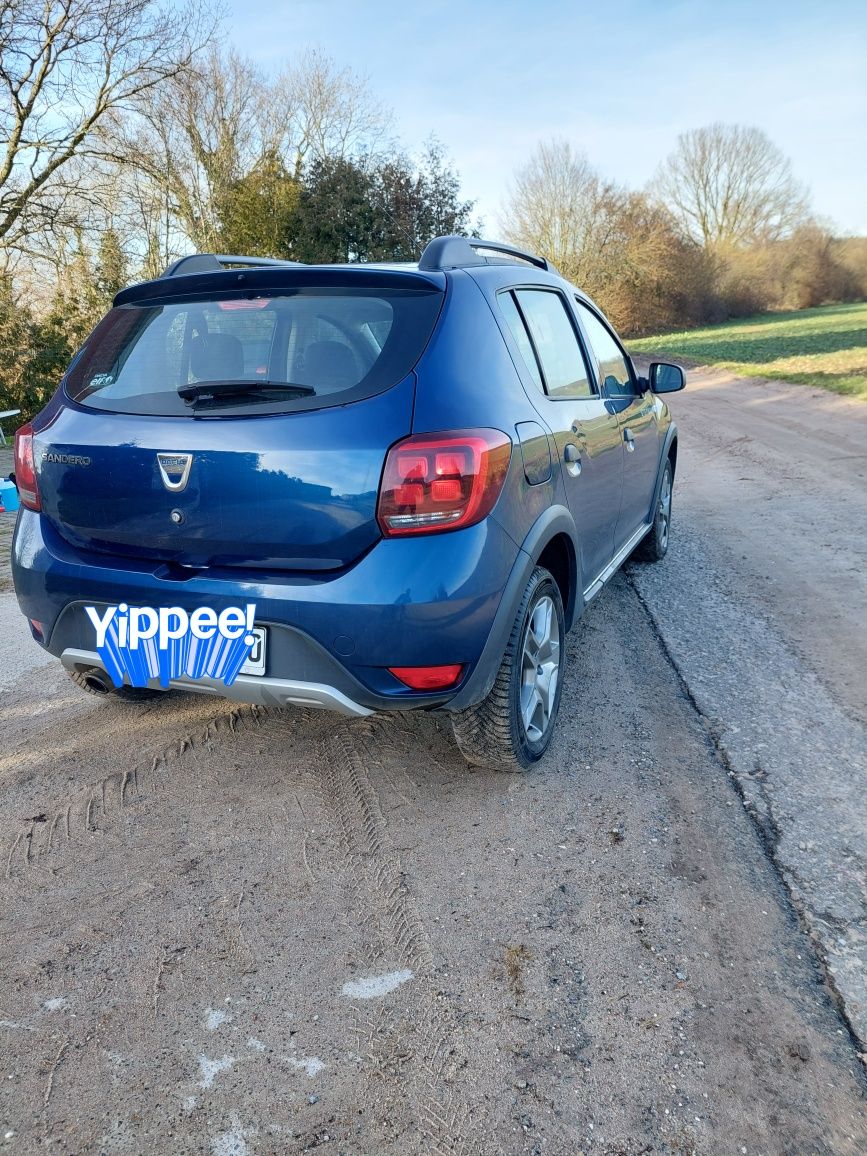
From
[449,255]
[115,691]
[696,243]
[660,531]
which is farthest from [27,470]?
[696,243]

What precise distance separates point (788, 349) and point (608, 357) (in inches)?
908

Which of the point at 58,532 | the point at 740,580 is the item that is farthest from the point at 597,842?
the point at 740,580

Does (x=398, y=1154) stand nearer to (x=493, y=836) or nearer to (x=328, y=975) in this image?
(x=328, y=975)

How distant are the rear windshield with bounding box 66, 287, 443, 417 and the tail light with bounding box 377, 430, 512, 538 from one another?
9.2 inches

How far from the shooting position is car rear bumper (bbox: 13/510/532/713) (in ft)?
8.15

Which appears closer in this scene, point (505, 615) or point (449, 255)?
point (505, 615)

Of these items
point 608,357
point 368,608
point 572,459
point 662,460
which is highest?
point 608,357

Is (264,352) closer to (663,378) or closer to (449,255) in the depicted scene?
(449,255)

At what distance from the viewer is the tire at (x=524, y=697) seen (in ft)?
9.48

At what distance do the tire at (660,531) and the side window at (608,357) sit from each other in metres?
0.97

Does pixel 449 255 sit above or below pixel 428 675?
above

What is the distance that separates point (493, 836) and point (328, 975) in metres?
0.77

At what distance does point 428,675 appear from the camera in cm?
260

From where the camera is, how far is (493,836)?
9.12 ft
